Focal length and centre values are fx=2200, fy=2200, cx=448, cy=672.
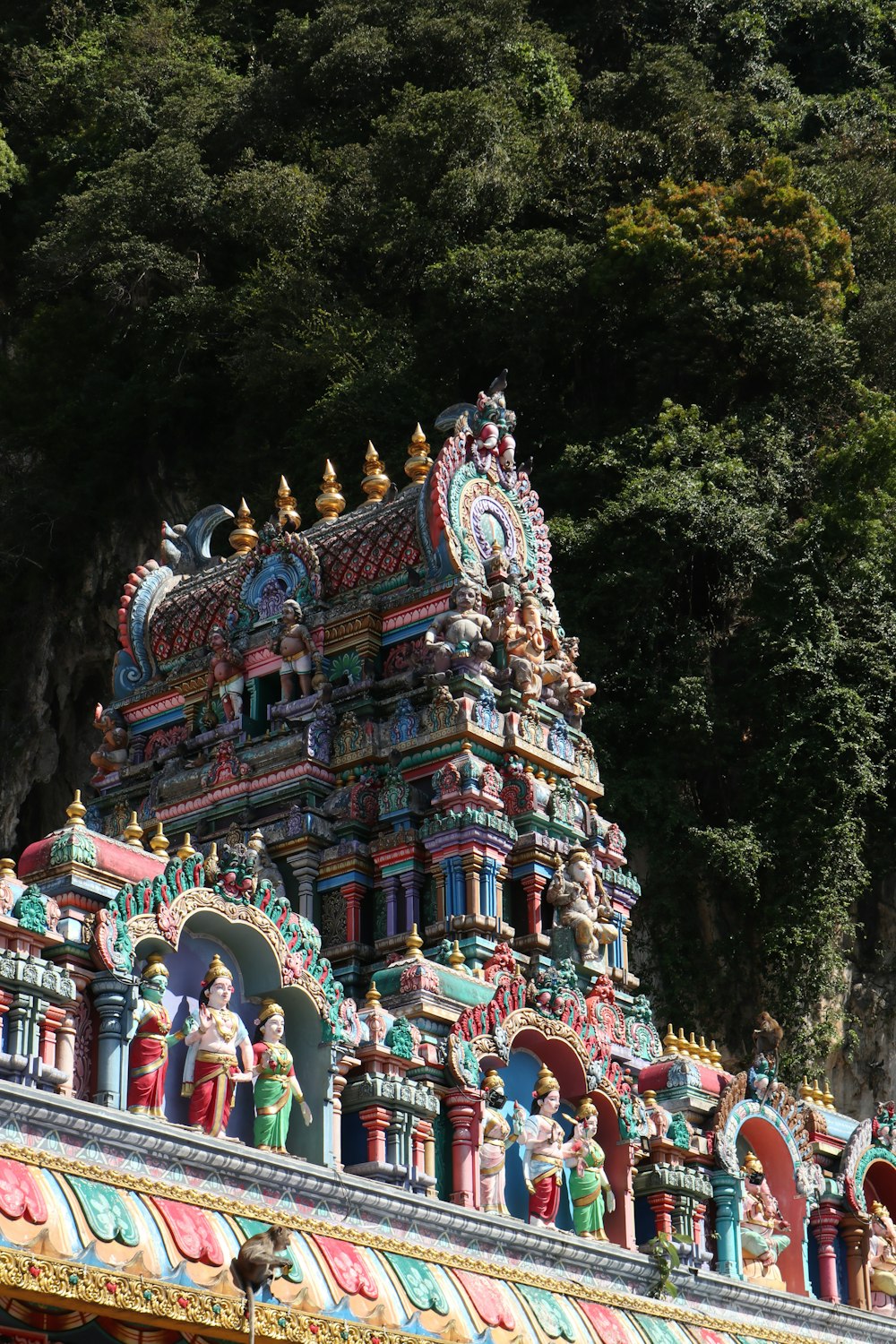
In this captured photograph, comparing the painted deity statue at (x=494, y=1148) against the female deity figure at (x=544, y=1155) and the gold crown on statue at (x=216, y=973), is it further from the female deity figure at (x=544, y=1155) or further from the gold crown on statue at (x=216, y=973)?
the gold crown on statue at (x=216, y=973)

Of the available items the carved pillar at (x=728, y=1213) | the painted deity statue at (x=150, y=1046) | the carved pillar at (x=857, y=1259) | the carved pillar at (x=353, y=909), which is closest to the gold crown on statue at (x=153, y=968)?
the painted deity statue at (x=150, y=1046)

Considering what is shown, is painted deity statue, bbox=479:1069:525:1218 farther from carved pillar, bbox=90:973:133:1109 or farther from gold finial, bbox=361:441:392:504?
gold finial, bbox=361:441:392:504

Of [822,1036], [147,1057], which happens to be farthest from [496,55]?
[147,1057]

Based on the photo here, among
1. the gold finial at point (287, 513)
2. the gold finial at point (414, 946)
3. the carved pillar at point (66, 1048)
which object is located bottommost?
the carved pillar at point (66, 1048)

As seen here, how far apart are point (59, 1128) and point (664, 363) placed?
2453cm

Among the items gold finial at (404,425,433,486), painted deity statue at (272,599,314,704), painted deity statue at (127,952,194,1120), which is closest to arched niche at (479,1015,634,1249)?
painted deity statue at (127,952,194,1120)

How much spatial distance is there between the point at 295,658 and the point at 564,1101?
691 cm

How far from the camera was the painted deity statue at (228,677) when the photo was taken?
26.3 meters

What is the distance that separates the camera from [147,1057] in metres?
17.7

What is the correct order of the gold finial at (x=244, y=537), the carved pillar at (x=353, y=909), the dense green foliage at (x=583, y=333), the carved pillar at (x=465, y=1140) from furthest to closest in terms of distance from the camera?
the dense green foliage at (x=583, y=333) → the gold finial at (x=244, y=537) → the carved pillar at (x=353, y=909) → the carved pillar at (x=465, y=1140)

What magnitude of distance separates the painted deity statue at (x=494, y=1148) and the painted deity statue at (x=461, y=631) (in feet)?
19.7

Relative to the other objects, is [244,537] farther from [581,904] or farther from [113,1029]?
[113,1029]

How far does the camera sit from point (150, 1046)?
58.1ft

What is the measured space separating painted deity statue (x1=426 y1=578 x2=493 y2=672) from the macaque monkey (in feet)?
33.0
